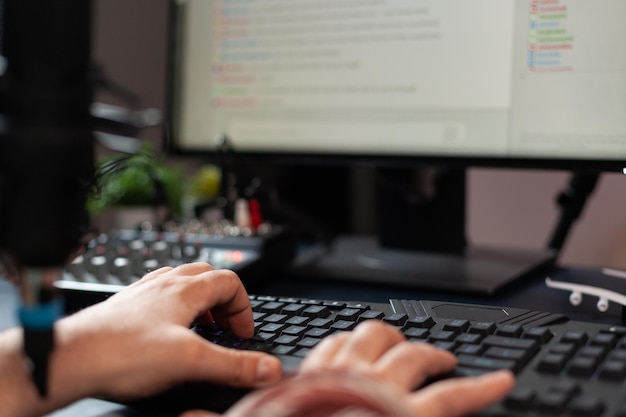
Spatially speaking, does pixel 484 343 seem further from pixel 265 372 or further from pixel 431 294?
pixel 431 294

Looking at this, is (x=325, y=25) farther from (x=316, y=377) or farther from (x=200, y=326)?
(x=316, y=377)

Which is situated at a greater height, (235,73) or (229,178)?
(235,73)

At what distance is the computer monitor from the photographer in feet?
2.32

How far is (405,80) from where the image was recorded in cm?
80

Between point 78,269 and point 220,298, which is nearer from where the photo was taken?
point 220,298

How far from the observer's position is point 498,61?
2.46ft

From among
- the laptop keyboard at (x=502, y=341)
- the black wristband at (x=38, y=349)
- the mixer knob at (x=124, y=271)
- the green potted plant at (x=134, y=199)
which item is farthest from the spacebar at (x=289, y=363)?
the green potted plant at (x=134, y=199)

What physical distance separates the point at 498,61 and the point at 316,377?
0.54 m

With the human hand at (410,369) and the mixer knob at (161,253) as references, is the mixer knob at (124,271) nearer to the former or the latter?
the mixer knob at (161,253)

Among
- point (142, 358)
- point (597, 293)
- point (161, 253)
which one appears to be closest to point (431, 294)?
point (597, 293)

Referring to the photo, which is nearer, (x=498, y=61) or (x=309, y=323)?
(x=309, y=323)

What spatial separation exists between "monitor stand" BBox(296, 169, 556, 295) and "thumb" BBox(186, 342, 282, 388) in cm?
39

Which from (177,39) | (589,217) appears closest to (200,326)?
(177,39)

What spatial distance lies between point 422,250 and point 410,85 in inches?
9.0
